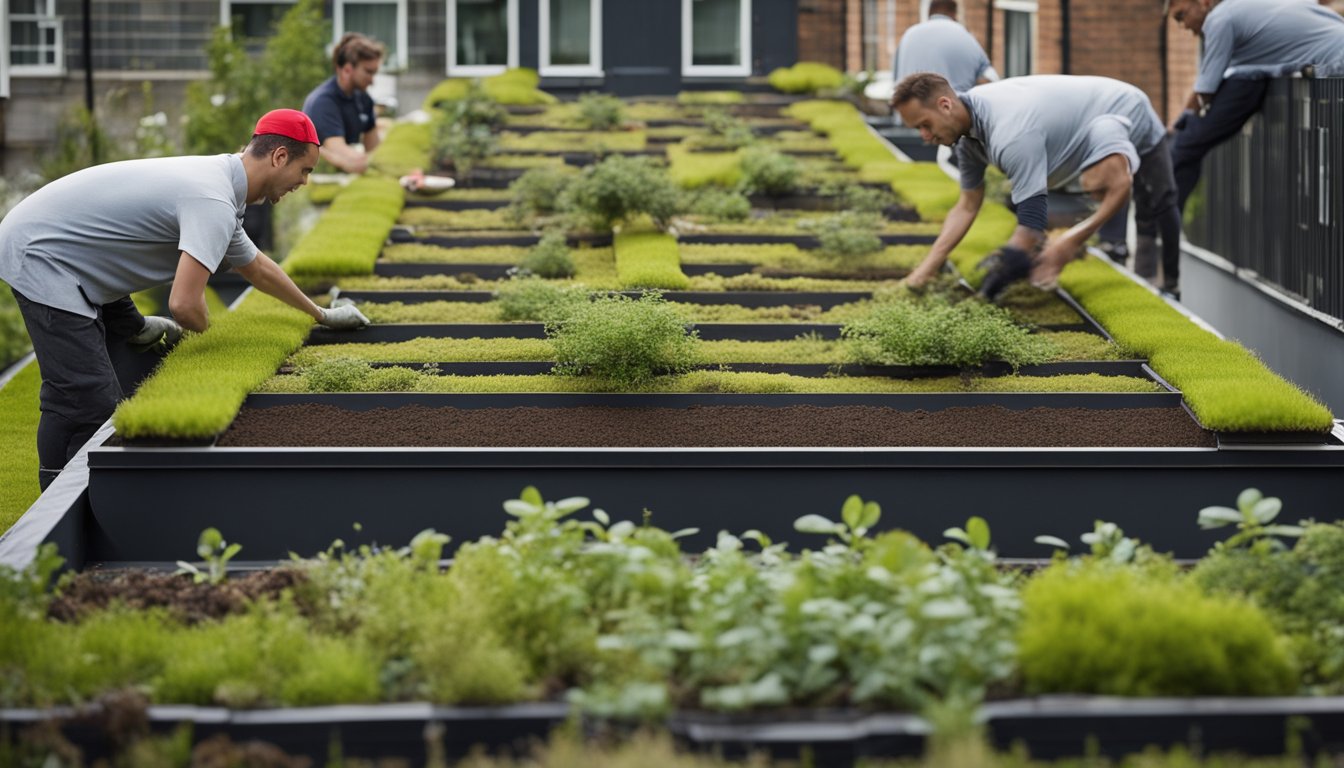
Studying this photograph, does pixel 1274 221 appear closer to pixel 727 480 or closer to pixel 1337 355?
pixel 1337 355

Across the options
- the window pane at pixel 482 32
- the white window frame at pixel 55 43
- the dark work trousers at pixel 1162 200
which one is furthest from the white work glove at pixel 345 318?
the white window frame at pixel 55 43

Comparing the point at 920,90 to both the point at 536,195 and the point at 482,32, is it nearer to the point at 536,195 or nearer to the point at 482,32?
the point at 536,195

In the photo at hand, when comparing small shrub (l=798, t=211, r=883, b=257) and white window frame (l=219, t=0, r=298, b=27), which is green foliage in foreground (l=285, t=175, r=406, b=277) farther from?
white window frame (l=219, t=0, r=298, b=27)

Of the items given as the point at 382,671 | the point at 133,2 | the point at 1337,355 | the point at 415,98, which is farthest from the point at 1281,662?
the point at 133,2

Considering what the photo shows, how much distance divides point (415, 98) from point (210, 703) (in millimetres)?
17787

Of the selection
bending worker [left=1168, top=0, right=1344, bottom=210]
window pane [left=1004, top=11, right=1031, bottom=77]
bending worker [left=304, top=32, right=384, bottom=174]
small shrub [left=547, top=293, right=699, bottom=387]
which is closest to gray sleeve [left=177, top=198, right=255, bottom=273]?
small shrub [left=547, top=293, right=699, bottom=387]

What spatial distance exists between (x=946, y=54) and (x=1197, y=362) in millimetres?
4823

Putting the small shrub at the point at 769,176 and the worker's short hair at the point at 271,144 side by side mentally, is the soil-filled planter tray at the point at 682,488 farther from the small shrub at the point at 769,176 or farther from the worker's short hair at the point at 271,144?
the small shrub at the point at 769,176

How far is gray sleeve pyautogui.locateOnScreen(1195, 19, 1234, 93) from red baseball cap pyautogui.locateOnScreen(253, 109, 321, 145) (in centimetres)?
546

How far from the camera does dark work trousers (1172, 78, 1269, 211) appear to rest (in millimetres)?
8797

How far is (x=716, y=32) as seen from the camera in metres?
18.8

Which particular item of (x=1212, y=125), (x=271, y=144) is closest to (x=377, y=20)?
(x=1212, y=125)

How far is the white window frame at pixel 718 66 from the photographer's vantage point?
734 inches

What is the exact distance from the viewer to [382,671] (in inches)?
145
